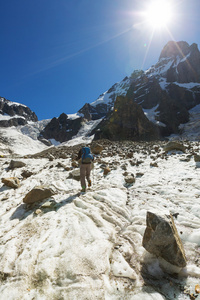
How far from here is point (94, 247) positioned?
2.88m

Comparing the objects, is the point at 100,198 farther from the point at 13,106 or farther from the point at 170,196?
the point at 13,106

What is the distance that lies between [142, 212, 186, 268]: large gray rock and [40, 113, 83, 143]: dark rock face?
411ft

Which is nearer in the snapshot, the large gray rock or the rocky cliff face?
the large gray rock

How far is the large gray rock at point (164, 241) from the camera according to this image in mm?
2359

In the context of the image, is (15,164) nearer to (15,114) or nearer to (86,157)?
(86,157)

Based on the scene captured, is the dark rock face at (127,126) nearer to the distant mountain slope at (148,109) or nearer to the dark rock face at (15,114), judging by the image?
the distant mountain slope at (148,109)

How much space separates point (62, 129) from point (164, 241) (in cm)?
14481

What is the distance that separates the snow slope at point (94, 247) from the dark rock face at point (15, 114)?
152m

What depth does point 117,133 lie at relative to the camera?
1730 inches

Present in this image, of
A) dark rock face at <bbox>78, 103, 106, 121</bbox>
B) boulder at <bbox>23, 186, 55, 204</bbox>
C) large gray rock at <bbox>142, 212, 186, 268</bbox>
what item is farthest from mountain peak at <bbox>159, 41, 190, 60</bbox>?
large gray rock at <bbox>142, 212, 186, 268</bbox>

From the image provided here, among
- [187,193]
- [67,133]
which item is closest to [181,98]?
[67,133]

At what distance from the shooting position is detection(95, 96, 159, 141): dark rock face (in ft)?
142

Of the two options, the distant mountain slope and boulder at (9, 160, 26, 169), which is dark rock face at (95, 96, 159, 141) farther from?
boulder at (9, 160, 26, 169)

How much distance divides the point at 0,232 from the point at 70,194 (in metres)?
2.66
